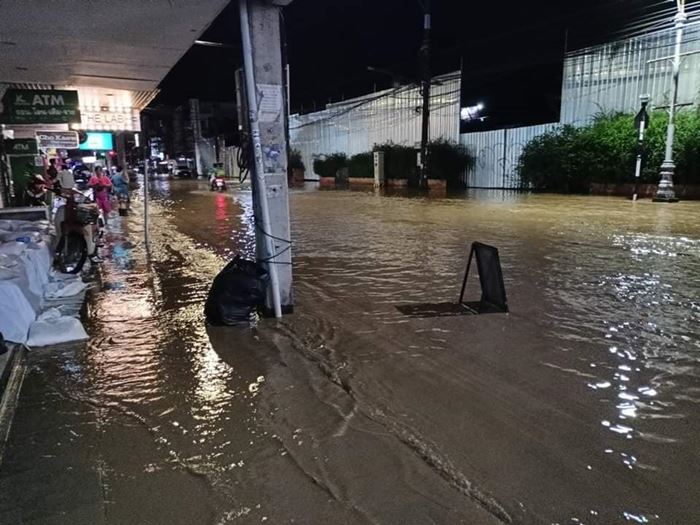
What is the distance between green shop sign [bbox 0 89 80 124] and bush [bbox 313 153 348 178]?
101ft

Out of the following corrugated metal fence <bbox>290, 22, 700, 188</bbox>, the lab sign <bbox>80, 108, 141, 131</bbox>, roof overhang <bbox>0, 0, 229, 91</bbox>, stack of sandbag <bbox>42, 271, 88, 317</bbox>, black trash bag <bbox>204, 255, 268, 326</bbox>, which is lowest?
stack of sandbag <bbox>42, 271, 88, 317</bbox>

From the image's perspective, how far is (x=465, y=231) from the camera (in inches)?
488

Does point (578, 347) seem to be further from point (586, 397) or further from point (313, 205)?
point (313, 205)

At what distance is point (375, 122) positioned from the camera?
38.6m

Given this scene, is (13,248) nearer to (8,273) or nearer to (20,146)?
(8,273)

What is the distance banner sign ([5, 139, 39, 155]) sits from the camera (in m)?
15.1

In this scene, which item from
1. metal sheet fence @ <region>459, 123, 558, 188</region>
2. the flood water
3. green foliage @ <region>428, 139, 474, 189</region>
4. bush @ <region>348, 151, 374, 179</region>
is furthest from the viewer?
bush @ <region>348, 151, 374, 179</region>

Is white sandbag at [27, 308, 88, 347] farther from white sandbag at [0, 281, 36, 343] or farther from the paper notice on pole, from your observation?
the paper notice on pole

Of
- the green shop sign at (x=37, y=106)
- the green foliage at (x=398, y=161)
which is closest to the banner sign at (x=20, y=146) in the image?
the green shop sign at (x=37, y=106)

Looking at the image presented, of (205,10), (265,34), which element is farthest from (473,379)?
(205,10)

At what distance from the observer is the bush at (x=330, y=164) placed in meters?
41.9

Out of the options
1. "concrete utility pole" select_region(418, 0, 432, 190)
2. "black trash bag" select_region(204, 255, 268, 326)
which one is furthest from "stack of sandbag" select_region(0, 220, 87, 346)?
"concrete utility pole" select_region(418, 0, 432, 190)

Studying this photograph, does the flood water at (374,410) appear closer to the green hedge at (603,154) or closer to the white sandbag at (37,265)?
the white sandbag at (37,265)

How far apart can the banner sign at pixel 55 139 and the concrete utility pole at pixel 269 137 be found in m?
11.1
